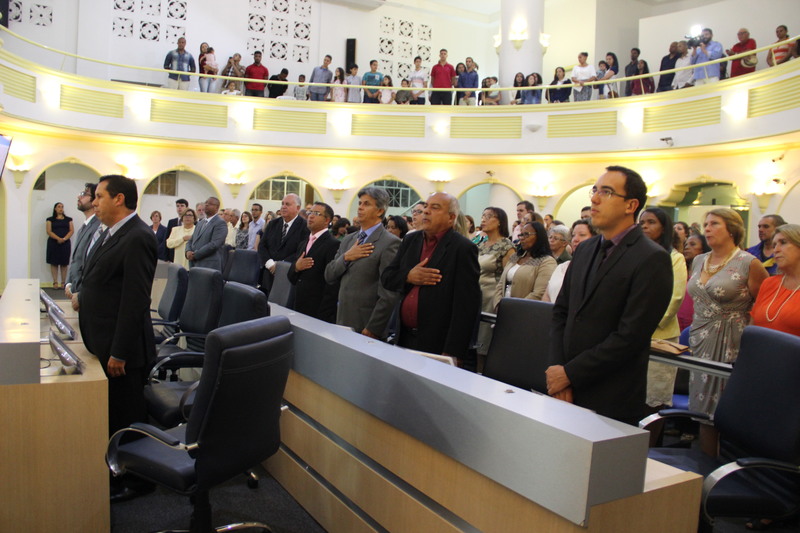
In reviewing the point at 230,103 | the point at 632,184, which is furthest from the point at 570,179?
the point at 632,184

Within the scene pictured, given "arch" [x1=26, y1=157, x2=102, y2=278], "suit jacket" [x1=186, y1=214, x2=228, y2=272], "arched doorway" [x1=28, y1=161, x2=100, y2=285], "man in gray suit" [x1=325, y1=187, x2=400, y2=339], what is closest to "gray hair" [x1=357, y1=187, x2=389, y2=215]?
"man in gray suit" [x1=325, y1=187, x2=400, y2=339]

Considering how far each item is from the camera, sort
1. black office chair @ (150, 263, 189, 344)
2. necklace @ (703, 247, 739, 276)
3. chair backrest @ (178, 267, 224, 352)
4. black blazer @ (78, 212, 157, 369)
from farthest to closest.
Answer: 1. black office chair @ (150, 263, 189, 344)
2. chair backrest @ (178, 267, 224, 352)
3. necklace @ (703, 247, 739, 276)
4. black blazer @ (78, 212, 157, 369)

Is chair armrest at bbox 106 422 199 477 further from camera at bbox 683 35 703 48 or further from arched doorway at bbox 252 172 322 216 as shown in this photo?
camera at bbox 683 35 703 48

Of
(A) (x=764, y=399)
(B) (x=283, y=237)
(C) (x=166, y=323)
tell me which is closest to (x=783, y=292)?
(A) (x=764, y=399)

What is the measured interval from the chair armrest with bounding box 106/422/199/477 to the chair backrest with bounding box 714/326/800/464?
1.86 m

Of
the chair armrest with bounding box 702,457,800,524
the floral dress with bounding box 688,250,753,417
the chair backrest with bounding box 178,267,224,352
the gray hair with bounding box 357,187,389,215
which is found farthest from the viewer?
the chair backrest with bounding box 178,267,224,352

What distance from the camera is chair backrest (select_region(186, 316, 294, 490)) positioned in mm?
1959

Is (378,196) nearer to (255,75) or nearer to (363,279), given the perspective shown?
(363,279)

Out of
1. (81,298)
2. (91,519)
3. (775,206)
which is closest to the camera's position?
(91,519)

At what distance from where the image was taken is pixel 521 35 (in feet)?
41.1

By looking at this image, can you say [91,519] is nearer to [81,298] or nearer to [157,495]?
[157,495]

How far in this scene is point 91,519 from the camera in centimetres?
241

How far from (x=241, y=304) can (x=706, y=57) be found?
967cm

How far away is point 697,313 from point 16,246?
35.7ft
